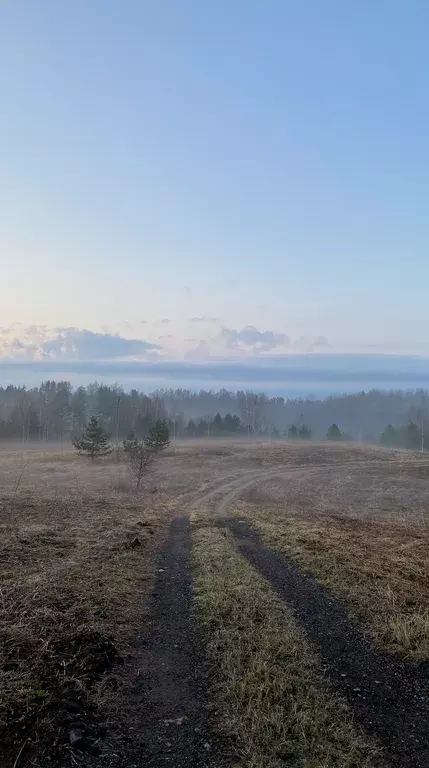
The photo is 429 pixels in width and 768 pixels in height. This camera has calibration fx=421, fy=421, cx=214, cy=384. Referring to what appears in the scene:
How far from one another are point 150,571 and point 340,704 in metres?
7.08

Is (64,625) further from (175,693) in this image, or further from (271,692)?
(271,692)

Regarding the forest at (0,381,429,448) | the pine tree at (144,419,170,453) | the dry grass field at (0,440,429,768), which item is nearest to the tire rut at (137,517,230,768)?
the dry grass field at (0,440,429,768)

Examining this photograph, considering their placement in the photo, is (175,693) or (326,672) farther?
(326,672)

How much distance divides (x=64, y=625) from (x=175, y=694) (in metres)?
2.63

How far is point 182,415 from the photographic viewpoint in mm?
131875

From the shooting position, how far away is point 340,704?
546 centimetres

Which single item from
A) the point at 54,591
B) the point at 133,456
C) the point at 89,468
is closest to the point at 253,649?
the point at 54,591

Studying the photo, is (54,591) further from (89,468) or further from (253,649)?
(89,468)

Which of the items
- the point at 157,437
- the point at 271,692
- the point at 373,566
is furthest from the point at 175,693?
the point at 157,437

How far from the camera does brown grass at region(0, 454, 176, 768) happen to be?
4879 millimetres

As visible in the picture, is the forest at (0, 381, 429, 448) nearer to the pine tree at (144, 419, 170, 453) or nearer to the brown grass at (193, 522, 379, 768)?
the pine tree at (144, 419, 170, 453)

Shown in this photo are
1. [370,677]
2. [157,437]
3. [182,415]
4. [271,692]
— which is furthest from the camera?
[182,415]

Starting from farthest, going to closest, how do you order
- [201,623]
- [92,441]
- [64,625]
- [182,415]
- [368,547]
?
[182,415] → [92,441] → [368,547] → [201,623] → [64,625]

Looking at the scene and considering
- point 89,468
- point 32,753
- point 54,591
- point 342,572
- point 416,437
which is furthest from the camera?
point 416,437
